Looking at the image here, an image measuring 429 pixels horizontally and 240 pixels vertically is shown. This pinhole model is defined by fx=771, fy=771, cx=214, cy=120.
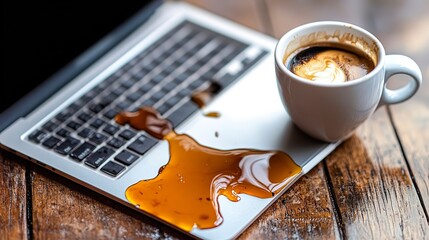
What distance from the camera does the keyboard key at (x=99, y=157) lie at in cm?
83

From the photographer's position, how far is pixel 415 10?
1073 mm

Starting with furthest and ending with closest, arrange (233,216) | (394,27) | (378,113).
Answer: (394,27) → (378,113) → (233,216)

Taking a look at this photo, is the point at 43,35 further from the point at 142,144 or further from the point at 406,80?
the point at 406,80

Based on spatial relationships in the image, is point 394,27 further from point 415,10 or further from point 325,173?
point 325,173

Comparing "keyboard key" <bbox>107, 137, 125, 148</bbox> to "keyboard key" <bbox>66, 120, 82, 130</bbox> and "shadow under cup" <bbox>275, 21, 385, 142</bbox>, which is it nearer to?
"keyboard key" <bbox>66, 120, 82, 130</bbox>

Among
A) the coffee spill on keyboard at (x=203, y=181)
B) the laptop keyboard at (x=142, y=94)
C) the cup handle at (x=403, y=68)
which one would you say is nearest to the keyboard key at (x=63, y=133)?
the laptop keyboard at (x=142, y=94)

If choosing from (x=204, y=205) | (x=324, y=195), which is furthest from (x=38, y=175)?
(x=324, y=195)

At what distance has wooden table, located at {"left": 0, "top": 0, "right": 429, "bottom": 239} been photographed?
777 millimetres

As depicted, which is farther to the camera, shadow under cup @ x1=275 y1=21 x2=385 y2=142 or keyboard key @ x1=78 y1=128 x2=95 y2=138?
keyboard key @ x1=78 y1=128 x2=95 y2=138

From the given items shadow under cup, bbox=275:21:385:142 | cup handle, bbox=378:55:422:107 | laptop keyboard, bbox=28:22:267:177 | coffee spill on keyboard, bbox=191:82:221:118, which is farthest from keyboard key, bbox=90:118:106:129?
cup handle, bbox=378:55:422:107

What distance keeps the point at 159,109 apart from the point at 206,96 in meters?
0.06

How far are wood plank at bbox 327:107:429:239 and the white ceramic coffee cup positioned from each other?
4 centimetres

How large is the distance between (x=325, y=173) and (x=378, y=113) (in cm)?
13

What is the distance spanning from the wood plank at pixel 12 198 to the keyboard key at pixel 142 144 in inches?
5.0
